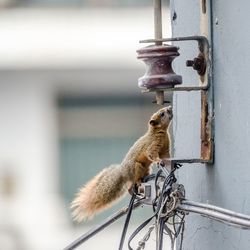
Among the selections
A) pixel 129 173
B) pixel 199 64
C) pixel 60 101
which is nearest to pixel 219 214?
pixel 199 64

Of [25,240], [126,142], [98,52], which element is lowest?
[25,240]

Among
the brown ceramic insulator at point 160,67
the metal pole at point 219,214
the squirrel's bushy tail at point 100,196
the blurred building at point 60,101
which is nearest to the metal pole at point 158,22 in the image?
the brown ceramic insulator at point 160,67

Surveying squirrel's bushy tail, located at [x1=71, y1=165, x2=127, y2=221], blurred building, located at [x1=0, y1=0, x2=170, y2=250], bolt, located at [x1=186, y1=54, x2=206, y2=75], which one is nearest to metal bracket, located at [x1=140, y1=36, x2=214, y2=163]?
bolt, located at [x1=186, y1=54, x2=206, y2=75]

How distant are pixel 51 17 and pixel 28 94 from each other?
25.4 inches

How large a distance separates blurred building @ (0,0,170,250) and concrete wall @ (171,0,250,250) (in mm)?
7389

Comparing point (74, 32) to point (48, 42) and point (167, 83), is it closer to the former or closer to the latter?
point (48, 42)

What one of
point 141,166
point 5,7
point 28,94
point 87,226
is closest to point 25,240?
point 87,226

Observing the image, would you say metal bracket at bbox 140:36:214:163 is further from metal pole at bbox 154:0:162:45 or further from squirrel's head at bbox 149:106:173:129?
squirrel's head at bbox 149:106:173:129

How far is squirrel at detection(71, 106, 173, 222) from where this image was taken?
8.20ft

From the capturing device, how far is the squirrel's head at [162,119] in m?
2.53

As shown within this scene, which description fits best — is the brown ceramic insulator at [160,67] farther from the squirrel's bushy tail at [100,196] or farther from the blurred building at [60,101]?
the blurred building at [60,101]

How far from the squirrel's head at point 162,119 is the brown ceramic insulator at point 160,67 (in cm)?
39

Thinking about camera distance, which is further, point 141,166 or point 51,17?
point 51,17

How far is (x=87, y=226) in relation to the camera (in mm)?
9602
